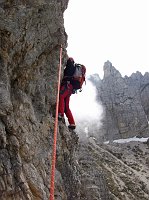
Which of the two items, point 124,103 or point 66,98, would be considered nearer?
point 66,98

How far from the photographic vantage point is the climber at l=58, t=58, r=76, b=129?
11709 millimetres

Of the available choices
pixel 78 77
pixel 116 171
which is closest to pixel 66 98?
pixel 78 77

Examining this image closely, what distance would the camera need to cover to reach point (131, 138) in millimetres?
74875

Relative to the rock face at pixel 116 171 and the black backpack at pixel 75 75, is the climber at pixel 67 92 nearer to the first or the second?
the black backpack at pixel 75 75

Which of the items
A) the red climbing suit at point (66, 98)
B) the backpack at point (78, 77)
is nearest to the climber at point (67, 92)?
the red climbing suit at point (66, 98)

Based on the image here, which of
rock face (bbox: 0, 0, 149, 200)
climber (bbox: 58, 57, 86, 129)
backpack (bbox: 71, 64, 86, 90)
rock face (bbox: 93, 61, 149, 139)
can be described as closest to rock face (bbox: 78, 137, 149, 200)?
rock face (bbox: 0, 0, 149, 200)

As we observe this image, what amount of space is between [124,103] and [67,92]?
235ft

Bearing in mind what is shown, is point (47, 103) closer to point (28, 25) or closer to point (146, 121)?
point (28, 25)

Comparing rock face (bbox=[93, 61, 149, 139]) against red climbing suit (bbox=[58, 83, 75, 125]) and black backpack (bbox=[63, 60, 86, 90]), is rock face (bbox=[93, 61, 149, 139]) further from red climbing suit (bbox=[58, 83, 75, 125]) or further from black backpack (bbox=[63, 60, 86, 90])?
red climbing suit (bbox=[58, 83, 75, 125])

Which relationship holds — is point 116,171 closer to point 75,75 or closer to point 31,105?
point 75,75

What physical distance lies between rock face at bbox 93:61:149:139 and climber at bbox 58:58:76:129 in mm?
63429

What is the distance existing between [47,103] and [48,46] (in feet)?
6.78

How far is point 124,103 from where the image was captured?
8262cm

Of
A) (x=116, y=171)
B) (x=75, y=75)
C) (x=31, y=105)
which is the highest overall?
(x=75, y=75)
